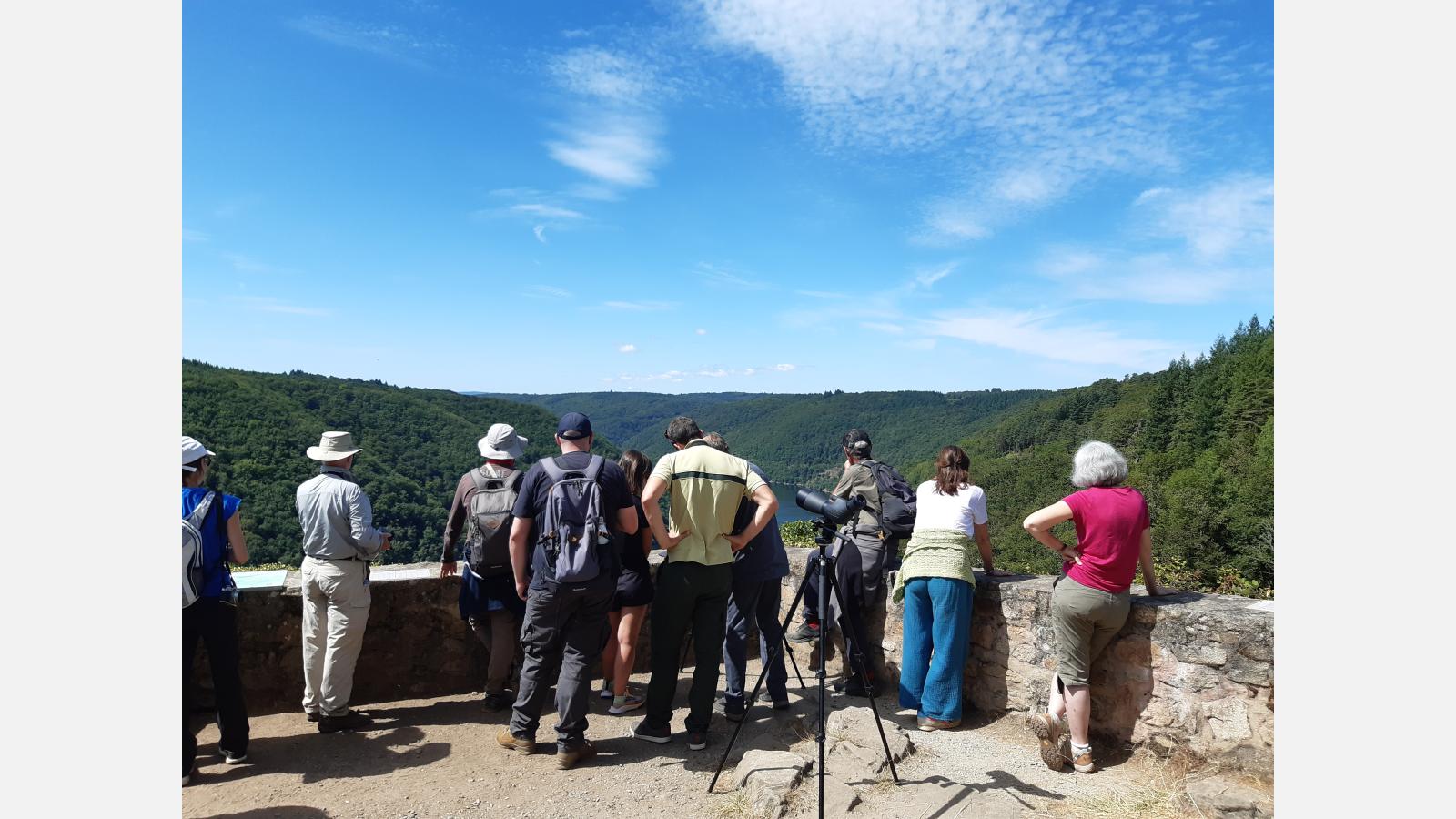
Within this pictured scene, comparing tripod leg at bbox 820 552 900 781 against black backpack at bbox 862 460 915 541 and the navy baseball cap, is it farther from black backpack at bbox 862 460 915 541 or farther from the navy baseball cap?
the navy baseball cap

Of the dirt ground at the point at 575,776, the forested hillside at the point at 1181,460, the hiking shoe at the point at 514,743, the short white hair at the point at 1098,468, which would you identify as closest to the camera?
the dirt ground at the point at 575,776

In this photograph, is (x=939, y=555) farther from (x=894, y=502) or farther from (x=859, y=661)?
(x=859, y=661)

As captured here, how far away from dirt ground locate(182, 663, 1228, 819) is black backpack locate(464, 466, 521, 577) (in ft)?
2.85

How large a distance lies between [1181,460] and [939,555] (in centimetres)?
5186

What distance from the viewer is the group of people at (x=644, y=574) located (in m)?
3.56

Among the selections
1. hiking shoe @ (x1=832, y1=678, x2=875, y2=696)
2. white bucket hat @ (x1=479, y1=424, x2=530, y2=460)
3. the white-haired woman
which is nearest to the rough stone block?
the white-haired woman

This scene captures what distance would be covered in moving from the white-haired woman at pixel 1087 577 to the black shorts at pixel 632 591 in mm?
1954

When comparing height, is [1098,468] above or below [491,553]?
above

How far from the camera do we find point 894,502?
4418 millimetres

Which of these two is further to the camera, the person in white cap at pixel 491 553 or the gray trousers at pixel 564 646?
the person in white cap at pixel 491 553

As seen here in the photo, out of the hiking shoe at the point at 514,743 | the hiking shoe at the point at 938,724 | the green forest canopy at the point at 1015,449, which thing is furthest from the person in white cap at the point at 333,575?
the green forest canopy at the point at 1015,449

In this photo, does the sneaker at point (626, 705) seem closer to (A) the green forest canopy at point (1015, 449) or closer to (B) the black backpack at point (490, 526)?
(B) the black backpack at point (490, 526)

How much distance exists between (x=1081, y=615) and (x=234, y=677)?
391cm

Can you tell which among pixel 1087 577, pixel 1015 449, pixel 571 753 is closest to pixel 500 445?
pixel 571 753
